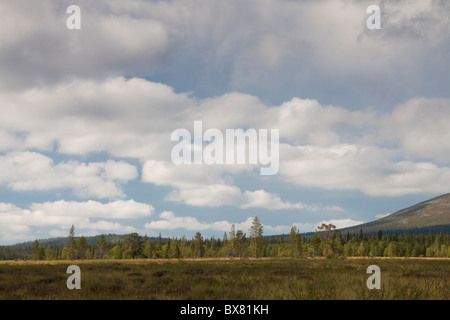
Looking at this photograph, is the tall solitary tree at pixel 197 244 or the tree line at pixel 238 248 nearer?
the tree line at pixel 238 248

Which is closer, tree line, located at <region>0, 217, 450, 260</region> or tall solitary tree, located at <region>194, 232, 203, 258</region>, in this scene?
tree line, located at <region>0, 217, 450, 260</region>

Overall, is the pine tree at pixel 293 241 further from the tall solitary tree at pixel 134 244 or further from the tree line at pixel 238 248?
the tall solitary tree at pixel 134 244

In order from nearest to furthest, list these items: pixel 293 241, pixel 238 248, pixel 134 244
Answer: pixel 134 244, pixel 238 248, pixel 293 241

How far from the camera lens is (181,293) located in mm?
11188

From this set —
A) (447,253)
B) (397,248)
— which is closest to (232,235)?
(397,248)

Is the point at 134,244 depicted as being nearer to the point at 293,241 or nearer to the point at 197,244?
the point at 197,244

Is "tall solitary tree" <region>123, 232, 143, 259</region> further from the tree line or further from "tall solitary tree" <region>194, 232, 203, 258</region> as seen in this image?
"tall solitary tree" <region>194, 232, 203, 258</region>

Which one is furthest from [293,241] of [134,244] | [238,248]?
[134,244]

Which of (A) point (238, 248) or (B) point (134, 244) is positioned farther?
(A) point (238, 248)

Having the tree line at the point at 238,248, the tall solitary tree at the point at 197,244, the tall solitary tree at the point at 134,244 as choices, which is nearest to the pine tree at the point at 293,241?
the tree line at the point at 238,248

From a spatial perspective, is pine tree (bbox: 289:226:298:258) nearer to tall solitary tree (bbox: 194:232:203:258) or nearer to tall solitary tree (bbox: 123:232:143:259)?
tall solitary tree (bbox: 194:232:203:258)

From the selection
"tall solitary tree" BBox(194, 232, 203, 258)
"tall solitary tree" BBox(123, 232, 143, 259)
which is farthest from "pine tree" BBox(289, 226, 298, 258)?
"tall solitary tree" BBox(123, 232, 143, 259)
